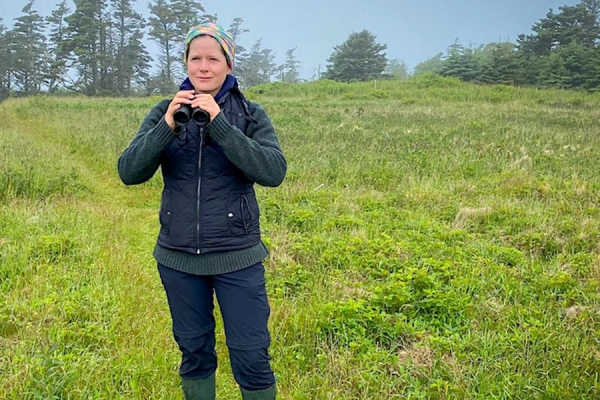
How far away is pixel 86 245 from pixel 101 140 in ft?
23.5

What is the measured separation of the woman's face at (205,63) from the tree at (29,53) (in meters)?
55.2

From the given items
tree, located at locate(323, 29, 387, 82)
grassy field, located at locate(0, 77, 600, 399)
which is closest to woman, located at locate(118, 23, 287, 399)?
grassy field, located at locate(0, 77, 600, 399)

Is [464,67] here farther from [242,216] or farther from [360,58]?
[242,216]

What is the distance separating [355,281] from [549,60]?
37894 mm

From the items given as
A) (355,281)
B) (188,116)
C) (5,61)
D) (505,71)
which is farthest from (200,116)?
(5,61)

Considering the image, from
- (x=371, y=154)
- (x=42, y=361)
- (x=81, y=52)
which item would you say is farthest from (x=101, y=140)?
(x=81, y=52)

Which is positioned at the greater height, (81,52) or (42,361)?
(81,52)

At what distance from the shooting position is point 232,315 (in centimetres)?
231

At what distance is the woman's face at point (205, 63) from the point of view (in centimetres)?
226

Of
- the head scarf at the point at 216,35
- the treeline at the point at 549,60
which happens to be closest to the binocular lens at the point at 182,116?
the head scarf at the point at 216,35

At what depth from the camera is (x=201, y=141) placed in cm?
223

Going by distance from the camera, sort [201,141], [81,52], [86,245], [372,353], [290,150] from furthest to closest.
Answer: [81,52] < [290,150] < [86,245] < [372,353] < [201,141]

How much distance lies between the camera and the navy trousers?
230 centimetres

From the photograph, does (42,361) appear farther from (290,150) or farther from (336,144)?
(336,144)
